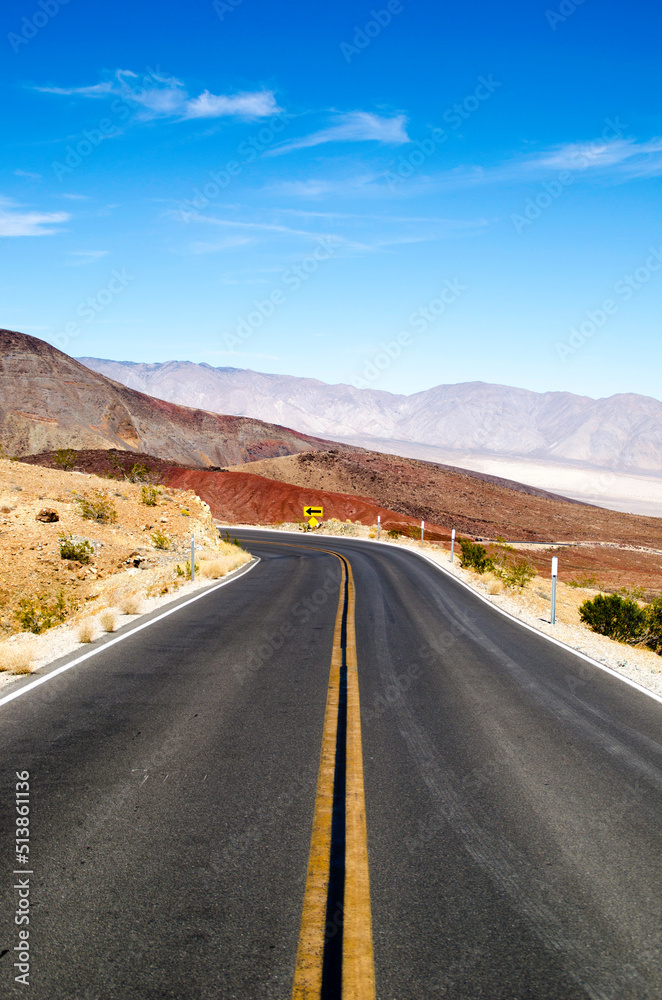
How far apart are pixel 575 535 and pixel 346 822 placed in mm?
77766

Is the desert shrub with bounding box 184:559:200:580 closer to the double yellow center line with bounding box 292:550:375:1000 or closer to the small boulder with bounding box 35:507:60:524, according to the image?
the small boulder with bounding box 35:507:60:524

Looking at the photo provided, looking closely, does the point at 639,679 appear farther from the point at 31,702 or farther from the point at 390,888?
the point at 31,702

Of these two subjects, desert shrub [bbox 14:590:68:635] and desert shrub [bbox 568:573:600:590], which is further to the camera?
desert shrub [bbox 568:573:600:590]

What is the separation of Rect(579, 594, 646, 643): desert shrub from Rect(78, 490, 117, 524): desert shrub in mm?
17449

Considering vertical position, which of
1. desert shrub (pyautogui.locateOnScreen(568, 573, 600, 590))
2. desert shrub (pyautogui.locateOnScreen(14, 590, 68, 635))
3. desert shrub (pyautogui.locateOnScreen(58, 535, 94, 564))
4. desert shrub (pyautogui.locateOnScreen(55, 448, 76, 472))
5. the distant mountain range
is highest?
the distant mountain range

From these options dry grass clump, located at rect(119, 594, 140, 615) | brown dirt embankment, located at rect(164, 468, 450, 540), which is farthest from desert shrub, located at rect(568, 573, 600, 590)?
dry grass clump, located at rect(119, 594, 140, 615)

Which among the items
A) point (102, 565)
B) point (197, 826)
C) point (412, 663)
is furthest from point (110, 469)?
point (197, 826)

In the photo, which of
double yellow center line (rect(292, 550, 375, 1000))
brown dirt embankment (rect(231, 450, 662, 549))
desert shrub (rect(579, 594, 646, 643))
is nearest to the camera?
double yellow center line (rect(292, 550, 375, 1000))

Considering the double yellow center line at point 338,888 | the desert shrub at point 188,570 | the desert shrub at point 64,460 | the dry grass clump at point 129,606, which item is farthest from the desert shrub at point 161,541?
the desert shrub at point 64,460

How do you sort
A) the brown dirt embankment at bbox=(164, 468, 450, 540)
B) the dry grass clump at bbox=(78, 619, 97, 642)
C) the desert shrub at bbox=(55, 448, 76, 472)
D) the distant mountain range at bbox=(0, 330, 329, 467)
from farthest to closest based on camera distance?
the distant mountain range at bbox=(0, 330, 329, 467)
the brown dirt embankment at bbox=(164, 468, 450, 540)
the desert shrub at bbox=(55, 448, 76, 472)
the dry grass clump at bbox=(78, 619, 97, 642)

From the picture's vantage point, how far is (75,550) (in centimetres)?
2012

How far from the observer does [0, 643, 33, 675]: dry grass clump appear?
820 centimetres

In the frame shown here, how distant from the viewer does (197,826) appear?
4.34 m

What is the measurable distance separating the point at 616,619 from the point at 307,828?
1544 cm
